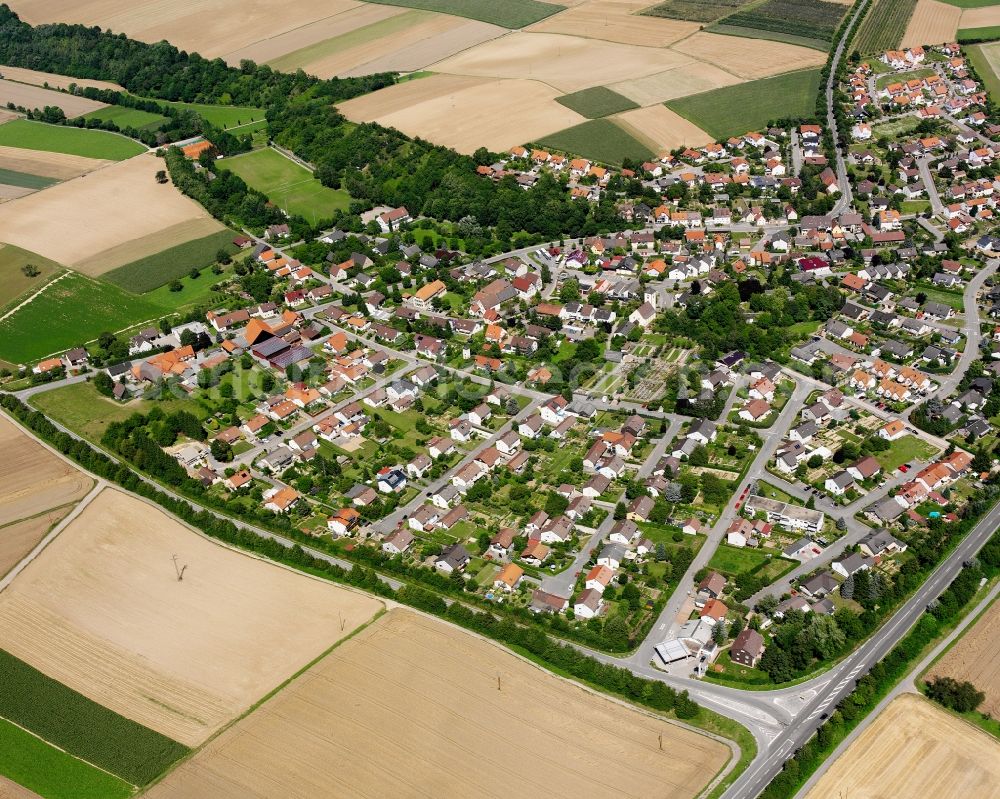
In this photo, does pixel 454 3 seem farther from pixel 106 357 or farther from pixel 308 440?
pixel 308 440

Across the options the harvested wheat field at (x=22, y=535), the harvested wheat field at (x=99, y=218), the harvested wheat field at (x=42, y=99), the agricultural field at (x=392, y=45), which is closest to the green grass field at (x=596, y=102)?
the agricultural field at (x=392, y=45)

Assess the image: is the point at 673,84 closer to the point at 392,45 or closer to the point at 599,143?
the point at 599,143

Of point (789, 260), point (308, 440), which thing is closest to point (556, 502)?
point (308, 440)

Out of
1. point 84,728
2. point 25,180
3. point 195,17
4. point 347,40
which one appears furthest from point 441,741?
point 195,17

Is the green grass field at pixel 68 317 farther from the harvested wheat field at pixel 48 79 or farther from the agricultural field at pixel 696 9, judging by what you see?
the agricultural field at pixel 696 9

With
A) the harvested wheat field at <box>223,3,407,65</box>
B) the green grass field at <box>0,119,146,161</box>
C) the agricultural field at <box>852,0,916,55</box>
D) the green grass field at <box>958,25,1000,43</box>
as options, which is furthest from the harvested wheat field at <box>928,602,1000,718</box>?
the harvested wheat field at <box>223,3,407,65</box>

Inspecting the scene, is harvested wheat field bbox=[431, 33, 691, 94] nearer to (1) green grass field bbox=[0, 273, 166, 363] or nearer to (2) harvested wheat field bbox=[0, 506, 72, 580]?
(1) green grass field bbox=[0, 273, 166, 363]
